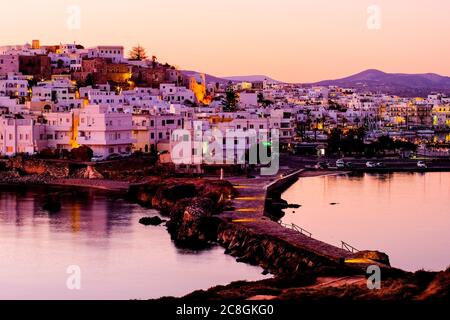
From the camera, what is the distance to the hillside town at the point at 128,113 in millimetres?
34250

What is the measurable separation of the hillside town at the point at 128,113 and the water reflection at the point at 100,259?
9871 millimetres

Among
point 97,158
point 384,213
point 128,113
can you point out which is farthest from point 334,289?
point 128,113

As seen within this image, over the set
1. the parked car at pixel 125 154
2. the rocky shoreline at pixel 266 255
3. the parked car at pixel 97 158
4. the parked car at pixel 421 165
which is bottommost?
the rocky shoreline at pixel 266 255

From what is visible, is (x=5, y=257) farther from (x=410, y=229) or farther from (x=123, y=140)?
(x=123, y=140)

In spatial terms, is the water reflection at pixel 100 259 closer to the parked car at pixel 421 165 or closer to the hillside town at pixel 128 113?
the hillside town at pixel 128 113

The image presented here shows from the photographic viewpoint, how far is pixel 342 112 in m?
67.4

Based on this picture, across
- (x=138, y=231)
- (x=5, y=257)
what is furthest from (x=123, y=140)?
(x=5, y=257)

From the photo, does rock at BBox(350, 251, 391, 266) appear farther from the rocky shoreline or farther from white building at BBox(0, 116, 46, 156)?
white building at BBox(0, 116, 46, 156)

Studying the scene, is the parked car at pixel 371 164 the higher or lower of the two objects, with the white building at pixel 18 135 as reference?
lower

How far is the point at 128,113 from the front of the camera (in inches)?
1377

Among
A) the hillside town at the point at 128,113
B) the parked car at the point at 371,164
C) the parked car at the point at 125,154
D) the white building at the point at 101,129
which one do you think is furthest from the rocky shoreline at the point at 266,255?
the parked car at the point at 371,164

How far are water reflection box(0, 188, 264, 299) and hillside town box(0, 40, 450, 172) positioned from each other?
389 inches

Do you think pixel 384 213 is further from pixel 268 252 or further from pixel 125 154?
pixel 125 154
